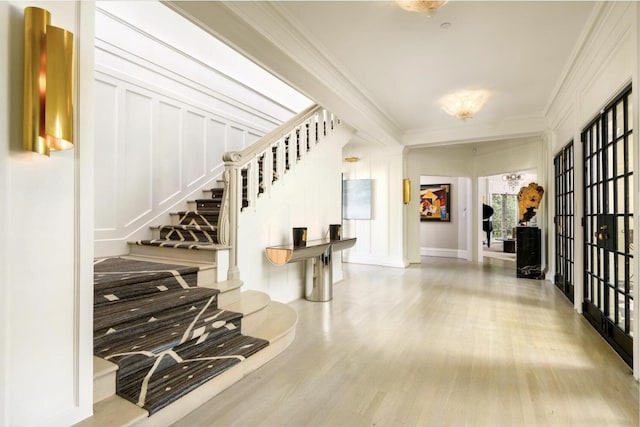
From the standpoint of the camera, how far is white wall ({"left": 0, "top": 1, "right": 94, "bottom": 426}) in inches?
50.3

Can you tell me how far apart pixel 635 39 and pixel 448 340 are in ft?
8.86

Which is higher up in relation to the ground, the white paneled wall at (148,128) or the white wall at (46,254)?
the white paneled wall at (148,128)

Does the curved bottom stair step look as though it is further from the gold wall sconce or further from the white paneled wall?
the gold wall sconce

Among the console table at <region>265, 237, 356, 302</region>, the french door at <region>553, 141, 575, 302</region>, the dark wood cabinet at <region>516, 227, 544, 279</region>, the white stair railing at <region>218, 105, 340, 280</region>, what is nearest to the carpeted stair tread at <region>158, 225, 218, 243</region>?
the white stair railing at <region>218, 105, 340, 280</region>

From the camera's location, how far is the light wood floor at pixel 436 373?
5.90ft

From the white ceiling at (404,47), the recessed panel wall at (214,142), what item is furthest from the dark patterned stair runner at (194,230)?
the white ceiling at (404,47)

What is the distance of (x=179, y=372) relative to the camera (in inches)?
77.8

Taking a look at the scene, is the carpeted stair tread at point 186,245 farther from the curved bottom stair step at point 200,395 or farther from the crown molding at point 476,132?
the crown molding at point 476,132

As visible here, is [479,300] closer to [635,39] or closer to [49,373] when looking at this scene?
[635,39]

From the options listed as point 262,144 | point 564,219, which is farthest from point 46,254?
point 564,219

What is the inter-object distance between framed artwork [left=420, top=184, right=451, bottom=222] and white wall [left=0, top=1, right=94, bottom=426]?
8962 millimetres

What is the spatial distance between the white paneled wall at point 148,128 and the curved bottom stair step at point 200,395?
212 cm

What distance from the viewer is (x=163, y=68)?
13.7 feet

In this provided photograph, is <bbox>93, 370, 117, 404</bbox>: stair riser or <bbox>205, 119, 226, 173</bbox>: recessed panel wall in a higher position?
<bbox>205, 119, 226, 173</bbox>: recessed panel wall
